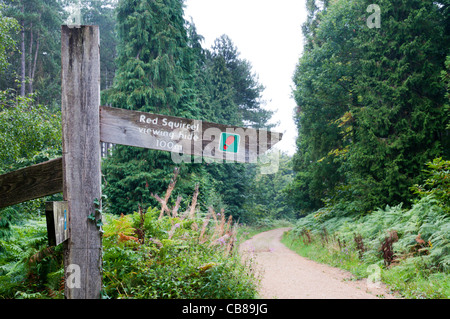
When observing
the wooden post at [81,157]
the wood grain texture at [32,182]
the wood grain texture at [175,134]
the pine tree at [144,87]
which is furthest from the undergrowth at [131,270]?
the pine tree at [144,87]

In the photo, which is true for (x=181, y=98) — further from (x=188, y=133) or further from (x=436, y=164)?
(x=188, y=133)

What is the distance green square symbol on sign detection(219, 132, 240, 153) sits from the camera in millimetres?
3203

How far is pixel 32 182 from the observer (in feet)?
9.48

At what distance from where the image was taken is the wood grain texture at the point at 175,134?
3.06 m

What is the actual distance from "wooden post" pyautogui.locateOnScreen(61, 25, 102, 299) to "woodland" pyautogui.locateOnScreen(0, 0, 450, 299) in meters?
0.29

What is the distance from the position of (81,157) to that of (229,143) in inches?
54.1

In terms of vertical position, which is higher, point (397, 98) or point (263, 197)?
point (397, 98)

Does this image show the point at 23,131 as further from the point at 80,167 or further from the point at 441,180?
the point at 441,180

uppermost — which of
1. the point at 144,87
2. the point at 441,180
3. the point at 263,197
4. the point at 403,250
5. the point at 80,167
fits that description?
the point at 144,87

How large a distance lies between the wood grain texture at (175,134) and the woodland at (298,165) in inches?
23.9

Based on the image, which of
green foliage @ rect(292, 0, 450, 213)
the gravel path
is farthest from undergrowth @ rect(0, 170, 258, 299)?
green foliage @ rect(292, 0, 450, 213)

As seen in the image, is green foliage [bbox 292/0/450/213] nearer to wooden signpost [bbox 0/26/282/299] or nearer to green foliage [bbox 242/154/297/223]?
green foliage [bbox 242/154/297/223]

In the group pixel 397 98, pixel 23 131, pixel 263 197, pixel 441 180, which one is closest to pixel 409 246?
pixel 441 180

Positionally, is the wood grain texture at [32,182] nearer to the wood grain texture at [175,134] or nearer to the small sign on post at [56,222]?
the small sign on post at [56,222]
